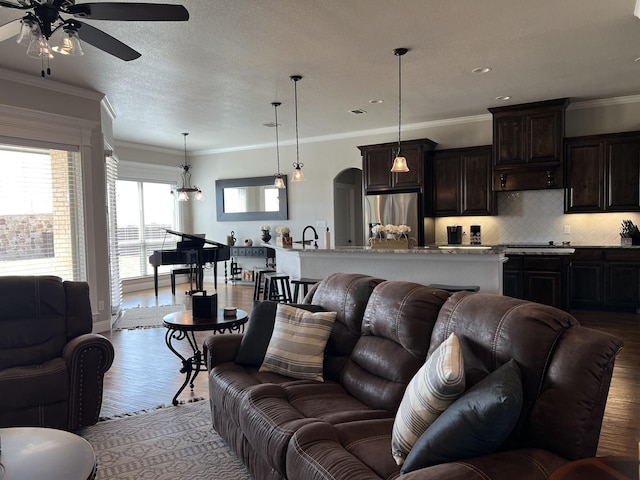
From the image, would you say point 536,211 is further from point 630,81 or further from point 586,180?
point 630,81

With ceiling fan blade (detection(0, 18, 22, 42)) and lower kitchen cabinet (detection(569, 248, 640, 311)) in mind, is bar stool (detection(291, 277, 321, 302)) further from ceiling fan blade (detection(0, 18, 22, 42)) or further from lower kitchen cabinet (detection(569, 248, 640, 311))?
ceiling fan blade (detection(0, 18, 22, 42))

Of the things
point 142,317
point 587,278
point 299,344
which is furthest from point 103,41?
point 587,278

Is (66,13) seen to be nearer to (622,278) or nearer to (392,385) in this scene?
(392,385)

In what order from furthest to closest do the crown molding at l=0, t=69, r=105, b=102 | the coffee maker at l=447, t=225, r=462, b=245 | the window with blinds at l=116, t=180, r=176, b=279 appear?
the window with blinds at l=116, t=180, r=176, b=279 < the coffee maker at l=447, t=225, r=462, b=245 < the crown molding at l=0, t=69, r=105, b=102

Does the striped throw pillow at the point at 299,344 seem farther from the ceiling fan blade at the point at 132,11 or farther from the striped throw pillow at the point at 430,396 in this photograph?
the ceiling fan blade at the point at 132,11

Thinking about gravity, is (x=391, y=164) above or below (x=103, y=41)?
below

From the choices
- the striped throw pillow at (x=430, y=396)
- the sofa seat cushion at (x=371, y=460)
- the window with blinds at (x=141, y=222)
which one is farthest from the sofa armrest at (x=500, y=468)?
the window with blinds at (x=141, y=222)

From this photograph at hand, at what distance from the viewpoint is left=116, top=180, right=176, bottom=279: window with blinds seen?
28.9ft

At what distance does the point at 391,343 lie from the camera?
2.29 metres

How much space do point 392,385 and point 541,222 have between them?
5.63 meters

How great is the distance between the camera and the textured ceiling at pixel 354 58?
11.4 feet

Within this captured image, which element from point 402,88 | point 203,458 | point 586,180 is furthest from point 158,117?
point 586,180

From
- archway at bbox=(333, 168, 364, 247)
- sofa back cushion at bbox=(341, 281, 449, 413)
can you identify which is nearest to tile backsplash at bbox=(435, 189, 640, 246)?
archway at bbox=(333, 168, 364, 247)

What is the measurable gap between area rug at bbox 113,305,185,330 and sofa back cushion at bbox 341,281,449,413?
4164 mm
